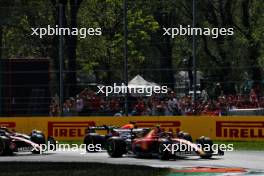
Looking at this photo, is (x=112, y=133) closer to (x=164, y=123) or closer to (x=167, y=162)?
(x=167, y=162)

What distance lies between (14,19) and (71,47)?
3.10 m

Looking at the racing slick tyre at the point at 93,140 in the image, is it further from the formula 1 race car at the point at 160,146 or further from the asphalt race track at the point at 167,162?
the formula 1 race car at the point at 160,146

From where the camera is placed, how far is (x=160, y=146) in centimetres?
1667

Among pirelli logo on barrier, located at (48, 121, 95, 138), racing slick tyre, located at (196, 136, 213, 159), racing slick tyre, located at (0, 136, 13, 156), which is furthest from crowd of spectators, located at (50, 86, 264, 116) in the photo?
racing slick tyre, located at (196, 136, 213, 159)

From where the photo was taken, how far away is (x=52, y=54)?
25688mm

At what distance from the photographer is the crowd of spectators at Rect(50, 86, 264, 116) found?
2294 centimetres

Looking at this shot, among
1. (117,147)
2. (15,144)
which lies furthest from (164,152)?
(15,144)

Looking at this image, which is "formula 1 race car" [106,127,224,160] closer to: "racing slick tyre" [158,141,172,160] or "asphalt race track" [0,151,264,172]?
"racing slick tyre" [158,141,172,160]

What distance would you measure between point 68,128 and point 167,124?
124 inches

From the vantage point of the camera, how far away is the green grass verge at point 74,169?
1334 centimetres

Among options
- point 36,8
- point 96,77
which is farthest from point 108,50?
point 36,8

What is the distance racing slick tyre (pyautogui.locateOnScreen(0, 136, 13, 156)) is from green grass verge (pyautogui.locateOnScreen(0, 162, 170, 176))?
2.64m

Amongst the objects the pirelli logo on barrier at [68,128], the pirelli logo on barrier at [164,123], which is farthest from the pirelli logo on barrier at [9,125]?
the pirelli logo on barrier at [164,123]

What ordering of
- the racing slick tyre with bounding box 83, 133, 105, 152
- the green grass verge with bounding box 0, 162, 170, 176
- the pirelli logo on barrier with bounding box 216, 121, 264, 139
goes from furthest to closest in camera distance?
the pirelli logo on barrier with bounding box 216, 121, 264, 139, the racing slick tyre with bounding box 83, 133, 105, 152, the green grass verge with bounding box 0, 162, 170, 176
